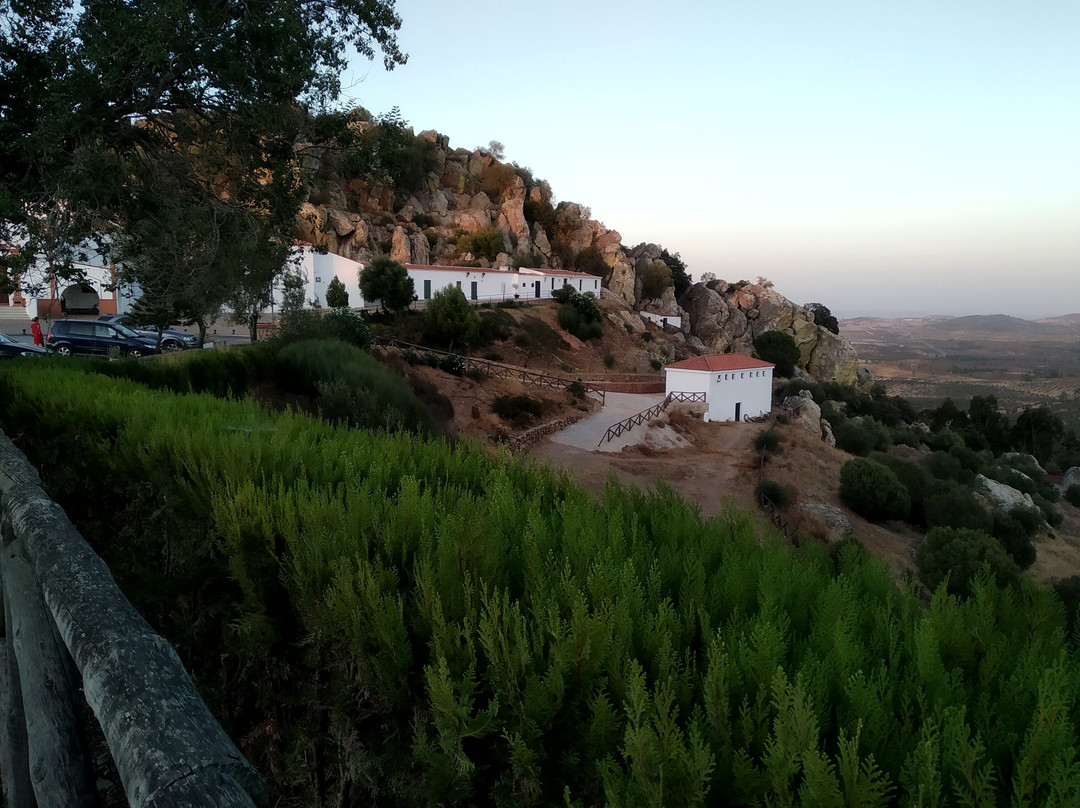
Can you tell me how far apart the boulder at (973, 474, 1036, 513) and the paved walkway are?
13287 mm

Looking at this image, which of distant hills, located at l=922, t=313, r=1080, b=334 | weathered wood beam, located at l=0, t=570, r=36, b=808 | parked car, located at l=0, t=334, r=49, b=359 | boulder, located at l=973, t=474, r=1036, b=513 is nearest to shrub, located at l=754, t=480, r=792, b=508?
boulder, located at l=973, t=474, r=1036, b=513

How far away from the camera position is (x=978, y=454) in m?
35.2

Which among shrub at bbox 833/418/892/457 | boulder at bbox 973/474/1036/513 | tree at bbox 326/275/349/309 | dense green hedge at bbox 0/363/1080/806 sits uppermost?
tree at bbox 326/275/349/309

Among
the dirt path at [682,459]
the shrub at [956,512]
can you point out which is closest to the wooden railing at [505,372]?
the dirt path at [682,459]

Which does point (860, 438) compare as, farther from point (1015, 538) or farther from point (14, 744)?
point (14, 744)

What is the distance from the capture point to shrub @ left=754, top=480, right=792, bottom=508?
20.8 m

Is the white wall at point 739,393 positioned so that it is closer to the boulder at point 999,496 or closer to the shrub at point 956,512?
the boulder at point 999,496

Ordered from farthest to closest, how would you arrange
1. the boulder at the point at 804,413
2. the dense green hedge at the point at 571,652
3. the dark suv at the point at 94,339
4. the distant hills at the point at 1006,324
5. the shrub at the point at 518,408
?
the distant hills at the point at 1006,324 < the boulder at the point at 804,413 < the shrub at the point at 518,408 < the dark suv at the point at 94,339 < the dense green hedge at the point at 571,652

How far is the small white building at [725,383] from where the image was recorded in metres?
32.5

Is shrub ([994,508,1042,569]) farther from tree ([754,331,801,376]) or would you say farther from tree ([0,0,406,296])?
tree ([754,331,801,376])

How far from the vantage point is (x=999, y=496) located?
27.2 meters

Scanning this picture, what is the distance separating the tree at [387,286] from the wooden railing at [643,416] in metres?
15.0

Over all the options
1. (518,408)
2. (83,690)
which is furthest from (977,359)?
(83,690)

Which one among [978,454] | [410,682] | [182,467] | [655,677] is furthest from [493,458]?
[978,454]
